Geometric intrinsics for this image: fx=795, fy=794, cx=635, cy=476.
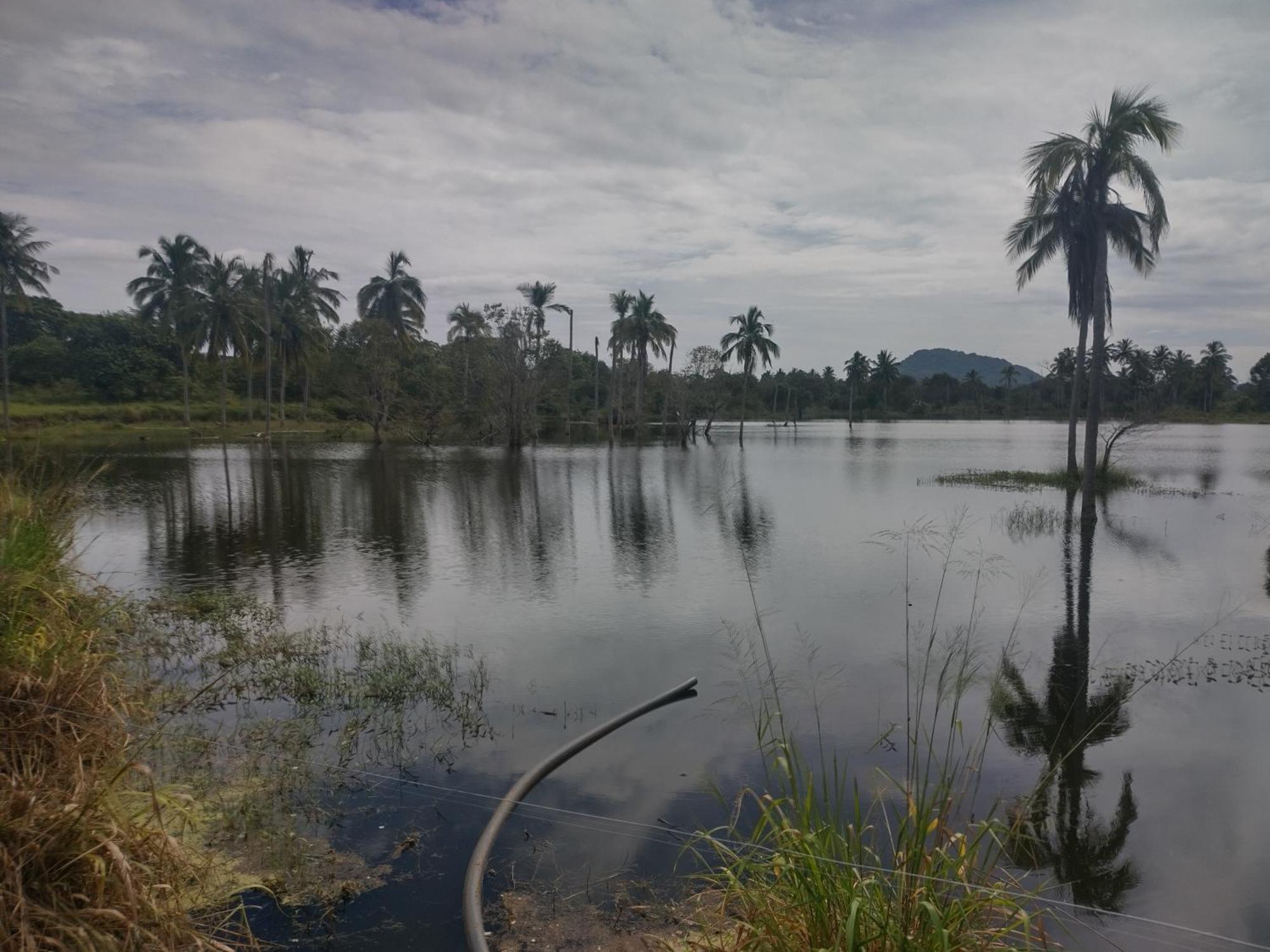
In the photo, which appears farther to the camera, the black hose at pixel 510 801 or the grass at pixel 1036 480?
the grass at pixel 1036 480

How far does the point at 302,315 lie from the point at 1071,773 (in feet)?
218

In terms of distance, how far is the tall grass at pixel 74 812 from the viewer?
322cm

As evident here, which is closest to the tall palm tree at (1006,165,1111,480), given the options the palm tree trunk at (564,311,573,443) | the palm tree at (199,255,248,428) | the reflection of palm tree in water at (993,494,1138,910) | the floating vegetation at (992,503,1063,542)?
the floating vegetation at (992,503,1063,542)

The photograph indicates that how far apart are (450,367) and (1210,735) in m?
58.4

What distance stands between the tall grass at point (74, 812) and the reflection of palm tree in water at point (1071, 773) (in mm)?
3785

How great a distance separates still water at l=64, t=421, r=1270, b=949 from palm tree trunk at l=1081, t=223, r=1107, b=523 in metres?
1.43

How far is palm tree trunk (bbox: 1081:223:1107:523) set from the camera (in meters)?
21.1

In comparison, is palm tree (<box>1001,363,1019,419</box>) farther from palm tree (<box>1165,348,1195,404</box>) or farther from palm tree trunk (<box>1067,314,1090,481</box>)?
palm tree trunk (<box>1067,314,1090,481</box>)

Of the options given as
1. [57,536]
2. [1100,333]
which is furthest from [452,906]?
[1100,333]

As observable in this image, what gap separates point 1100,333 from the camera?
2162 cm

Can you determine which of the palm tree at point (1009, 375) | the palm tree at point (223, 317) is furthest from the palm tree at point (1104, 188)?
the palm tree at point (1009, 375)

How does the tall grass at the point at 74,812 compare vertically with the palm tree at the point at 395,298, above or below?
below

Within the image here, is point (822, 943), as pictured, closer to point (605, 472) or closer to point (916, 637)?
point (916, 637)

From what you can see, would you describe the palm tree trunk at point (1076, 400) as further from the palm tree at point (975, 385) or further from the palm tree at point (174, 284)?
the palm tree at point (975, 385)
